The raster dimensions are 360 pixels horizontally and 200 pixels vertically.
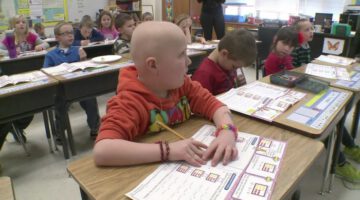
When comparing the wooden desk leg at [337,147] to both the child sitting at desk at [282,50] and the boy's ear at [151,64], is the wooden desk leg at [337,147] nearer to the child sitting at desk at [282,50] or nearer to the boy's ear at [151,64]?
the child sitting at desk at [282,50]

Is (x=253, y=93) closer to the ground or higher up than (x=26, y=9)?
closer to the ground

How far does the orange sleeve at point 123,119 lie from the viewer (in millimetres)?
835

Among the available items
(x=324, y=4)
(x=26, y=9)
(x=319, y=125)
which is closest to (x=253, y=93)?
(x=319, y=125)

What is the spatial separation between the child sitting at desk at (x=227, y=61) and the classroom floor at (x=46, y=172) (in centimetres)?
72

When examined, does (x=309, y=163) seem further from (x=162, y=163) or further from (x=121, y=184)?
(x=121, y=184)

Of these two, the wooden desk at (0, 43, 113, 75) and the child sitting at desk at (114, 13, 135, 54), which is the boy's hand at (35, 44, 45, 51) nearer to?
the wooden desk at (0, 43, 113, 75)

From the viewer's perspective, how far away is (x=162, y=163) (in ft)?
2.73

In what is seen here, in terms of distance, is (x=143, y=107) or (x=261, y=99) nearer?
(x=143, y=107)

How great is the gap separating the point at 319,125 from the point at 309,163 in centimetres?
29

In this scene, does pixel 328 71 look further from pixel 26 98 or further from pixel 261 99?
pixel 26 98

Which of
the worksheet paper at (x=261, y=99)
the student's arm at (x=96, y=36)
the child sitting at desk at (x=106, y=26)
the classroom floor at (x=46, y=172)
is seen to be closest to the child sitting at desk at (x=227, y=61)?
the worksheet paper at (x=261, y=99)

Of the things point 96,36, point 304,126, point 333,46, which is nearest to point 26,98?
point 304,126

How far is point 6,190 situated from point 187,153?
0.53 m

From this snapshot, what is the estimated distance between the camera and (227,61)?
153 centimetres
